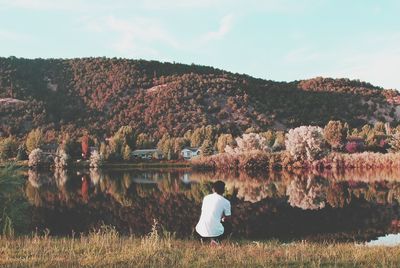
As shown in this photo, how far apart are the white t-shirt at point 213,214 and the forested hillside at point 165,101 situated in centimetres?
12242

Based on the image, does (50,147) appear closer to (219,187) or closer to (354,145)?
(354,145)

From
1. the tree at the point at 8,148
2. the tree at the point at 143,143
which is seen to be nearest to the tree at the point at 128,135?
the tree at the point at 143,143

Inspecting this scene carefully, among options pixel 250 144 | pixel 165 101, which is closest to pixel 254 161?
pixel 250 144

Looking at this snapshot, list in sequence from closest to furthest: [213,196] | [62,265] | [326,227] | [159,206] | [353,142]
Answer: [62,265] → [213,196] → [326,227] → [159,206] → [353,142]

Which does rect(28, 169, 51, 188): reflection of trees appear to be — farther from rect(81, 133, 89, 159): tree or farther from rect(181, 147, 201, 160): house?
rect(181, 147, 201, 160): house

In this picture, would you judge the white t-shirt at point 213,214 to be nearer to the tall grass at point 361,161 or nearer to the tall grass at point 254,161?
the tall grass at point 361,161

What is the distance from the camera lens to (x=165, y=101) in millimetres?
155250

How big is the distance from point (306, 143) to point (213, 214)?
66365 mm

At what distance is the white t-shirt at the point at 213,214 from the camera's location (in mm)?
12367

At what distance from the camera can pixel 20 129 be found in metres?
142

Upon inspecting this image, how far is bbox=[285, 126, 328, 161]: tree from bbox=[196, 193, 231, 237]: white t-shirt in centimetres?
6495

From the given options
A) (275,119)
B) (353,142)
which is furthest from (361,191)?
(275,119)

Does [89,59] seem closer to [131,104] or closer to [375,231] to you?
[131,104]

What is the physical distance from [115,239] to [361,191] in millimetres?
30768
